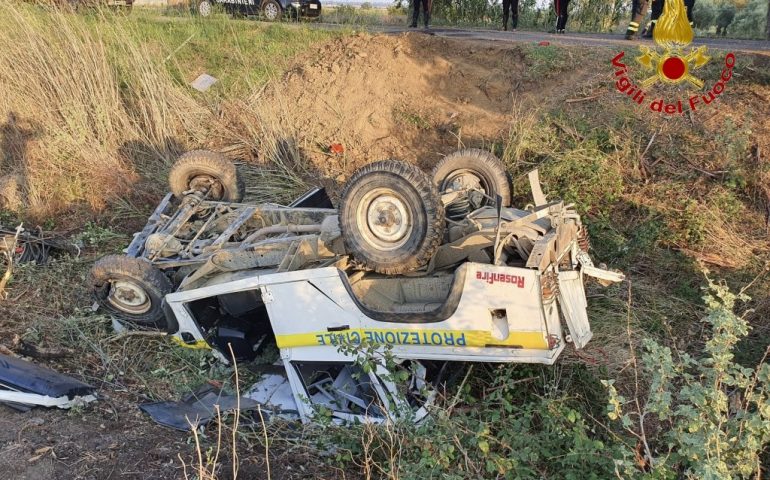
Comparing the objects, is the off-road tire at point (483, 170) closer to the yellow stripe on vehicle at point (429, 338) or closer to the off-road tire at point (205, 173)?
the yellow stripe on vehicle at point (429, 338)

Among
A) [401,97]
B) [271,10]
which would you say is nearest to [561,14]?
[401,97]

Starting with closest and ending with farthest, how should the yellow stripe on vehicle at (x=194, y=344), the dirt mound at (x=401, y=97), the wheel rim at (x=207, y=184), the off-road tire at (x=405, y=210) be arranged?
1. the off-road tire at (x=405, y=210)
2. the yellow stripe on vehicle at (x=194, y=344)
3. the wheel rim at (x=207, y=184)
4. the dirt mound at (x=401, y=97)

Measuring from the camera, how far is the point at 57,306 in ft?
21.3

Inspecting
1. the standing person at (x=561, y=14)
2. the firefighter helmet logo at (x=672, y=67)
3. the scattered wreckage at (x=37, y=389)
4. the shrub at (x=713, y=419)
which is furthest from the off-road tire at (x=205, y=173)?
the standing person at (x=561, y=14)

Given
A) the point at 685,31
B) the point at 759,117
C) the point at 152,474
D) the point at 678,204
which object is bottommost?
the point at 152,474

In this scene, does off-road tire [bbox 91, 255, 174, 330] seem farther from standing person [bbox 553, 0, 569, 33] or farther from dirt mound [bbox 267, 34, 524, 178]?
standing person [bbox 553, 0, 569, 33]

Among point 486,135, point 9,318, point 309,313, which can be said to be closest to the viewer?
point 309,313

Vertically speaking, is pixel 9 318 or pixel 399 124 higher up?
pixel 399 124

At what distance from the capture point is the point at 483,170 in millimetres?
5918

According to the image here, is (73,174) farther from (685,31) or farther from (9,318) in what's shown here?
(685,31)

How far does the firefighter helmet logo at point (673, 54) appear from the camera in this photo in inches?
350

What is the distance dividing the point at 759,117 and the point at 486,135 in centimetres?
331

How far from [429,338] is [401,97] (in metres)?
6.28

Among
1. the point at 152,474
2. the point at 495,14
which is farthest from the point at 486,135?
the point at 495,14
